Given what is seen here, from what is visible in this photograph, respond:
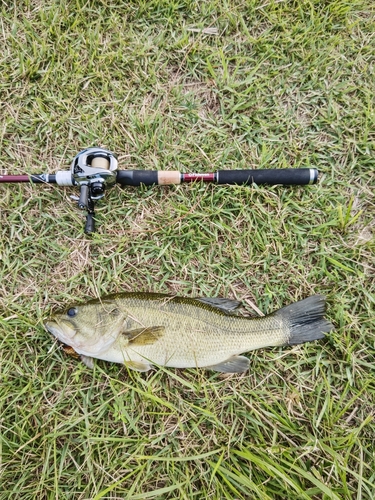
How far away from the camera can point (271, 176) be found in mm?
→ 2844

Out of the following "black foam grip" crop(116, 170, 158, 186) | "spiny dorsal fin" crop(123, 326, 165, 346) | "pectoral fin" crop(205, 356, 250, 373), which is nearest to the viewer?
"spiny dorsal fin" crop(123, 326, 165, 346)

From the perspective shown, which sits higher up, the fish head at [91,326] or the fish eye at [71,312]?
the fish eye at [71,312]

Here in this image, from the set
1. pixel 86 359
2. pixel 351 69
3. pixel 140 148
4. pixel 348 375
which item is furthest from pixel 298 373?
pixel 351 69

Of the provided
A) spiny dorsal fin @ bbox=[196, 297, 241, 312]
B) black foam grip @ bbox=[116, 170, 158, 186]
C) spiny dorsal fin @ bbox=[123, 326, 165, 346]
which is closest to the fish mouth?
spiny dorsal fin @ bbox=[123, 326, 165, 346]

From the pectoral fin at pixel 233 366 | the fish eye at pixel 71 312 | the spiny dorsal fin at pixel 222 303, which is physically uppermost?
the fish eye at pixel 71 312

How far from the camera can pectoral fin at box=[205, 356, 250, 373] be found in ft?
8.60

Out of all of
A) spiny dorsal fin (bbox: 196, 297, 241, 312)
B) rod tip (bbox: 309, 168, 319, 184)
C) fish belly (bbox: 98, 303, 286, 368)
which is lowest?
fish belly (bbox: 98, 303, 286, 368)

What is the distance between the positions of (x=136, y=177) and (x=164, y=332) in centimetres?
118

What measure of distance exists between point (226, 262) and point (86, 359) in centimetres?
127

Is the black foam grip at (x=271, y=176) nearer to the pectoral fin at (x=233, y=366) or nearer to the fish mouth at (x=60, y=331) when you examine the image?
the pectoral fin at (x=233, y=366)

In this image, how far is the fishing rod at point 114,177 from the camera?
2.67 m

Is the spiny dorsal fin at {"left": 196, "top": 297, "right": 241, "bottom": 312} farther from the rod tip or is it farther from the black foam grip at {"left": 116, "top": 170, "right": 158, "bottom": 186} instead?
the rod tip

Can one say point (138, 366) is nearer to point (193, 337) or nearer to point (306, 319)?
point (193, 337)

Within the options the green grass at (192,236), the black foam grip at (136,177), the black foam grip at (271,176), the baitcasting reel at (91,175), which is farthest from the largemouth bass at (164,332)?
the black foam grip at (271,176)
